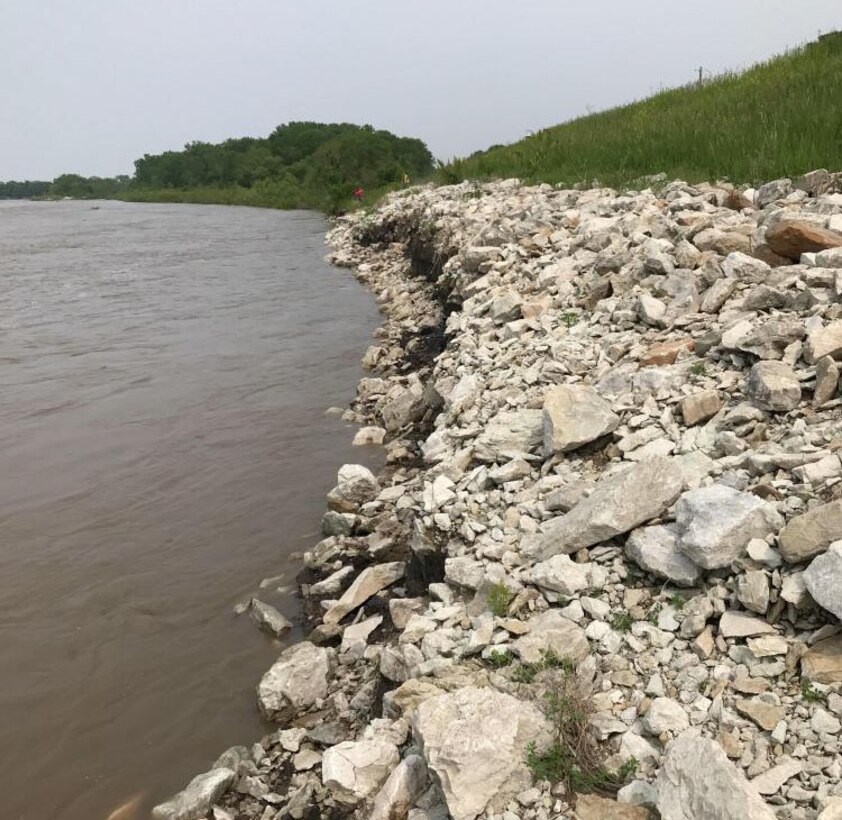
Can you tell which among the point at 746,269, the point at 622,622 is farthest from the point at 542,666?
the point at 746,269

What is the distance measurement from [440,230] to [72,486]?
10.5 m

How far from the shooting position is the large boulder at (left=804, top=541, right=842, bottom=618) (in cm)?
250

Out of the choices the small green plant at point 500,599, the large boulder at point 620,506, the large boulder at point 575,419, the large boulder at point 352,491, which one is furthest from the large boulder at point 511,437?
the large boulder at point 352,491

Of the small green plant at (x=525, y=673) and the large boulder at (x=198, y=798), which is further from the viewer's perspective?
the large boulder at (x=198, y=798)

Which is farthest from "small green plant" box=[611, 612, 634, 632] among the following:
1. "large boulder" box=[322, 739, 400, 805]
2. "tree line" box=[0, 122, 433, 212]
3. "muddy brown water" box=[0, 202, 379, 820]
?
"tree line" box=[0, 122, 433, 212]

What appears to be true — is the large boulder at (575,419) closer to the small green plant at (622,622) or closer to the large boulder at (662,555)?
the large boulder at (662,555)

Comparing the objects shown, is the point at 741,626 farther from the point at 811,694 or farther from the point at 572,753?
the point at 572,753

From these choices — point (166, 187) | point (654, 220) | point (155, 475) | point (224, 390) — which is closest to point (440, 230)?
point (224, 390)

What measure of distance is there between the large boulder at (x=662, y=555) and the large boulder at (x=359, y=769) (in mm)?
1421

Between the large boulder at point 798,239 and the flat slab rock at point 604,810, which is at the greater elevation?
the large boulder at point 798,239

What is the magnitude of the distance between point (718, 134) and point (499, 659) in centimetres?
1022

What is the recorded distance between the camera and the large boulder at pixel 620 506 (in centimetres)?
341

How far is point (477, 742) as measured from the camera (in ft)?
8.66

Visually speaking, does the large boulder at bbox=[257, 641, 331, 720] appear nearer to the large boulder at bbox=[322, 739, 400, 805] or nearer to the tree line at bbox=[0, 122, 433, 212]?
the large boulder at bbox=[322, 739, 400, 805]
